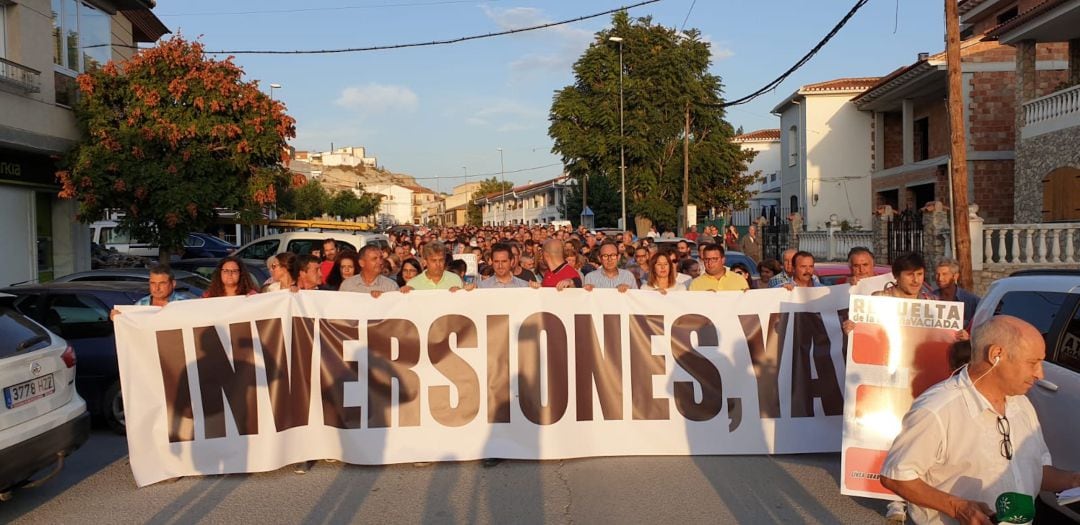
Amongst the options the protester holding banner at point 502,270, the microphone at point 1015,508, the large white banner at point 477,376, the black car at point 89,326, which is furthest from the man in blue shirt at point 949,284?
the black car at point 89,326


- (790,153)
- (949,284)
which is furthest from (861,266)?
(790,153)

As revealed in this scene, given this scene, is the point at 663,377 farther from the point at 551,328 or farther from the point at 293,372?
the point at 293,372

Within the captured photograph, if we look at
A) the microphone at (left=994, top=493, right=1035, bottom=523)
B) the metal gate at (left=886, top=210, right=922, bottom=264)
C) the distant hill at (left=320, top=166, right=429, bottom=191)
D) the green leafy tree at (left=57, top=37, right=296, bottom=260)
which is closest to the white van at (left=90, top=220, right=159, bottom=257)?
the green leafy tree at (left=57, top=37, right=296, bottom=260)

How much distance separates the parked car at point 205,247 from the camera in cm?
3145

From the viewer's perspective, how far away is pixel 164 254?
18719mm

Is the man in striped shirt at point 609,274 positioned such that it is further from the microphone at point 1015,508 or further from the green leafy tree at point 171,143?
the green leafy tree at point 171,143

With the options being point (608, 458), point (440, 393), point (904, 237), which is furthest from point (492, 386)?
point (904, 237)

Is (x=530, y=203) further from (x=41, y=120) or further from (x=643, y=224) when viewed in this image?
(x=41, y=120)

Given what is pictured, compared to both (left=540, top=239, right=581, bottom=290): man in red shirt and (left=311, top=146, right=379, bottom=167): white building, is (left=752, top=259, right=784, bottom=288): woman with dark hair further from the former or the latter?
(left=311, top=146, right=379, bottom=167): white building

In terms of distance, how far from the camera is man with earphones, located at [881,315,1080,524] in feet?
9.95

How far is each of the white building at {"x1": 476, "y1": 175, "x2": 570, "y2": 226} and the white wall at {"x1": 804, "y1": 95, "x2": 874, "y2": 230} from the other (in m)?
A: 36.8

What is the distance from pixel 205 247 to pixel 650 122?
21688mm

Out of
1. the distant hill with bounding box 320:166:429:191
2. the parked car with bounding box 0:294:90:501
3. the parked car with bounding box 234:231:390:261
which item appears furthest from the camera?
the distant hill with bounding box 320:166:429:191

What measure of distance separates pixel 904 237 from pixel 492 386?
17.0 meters
